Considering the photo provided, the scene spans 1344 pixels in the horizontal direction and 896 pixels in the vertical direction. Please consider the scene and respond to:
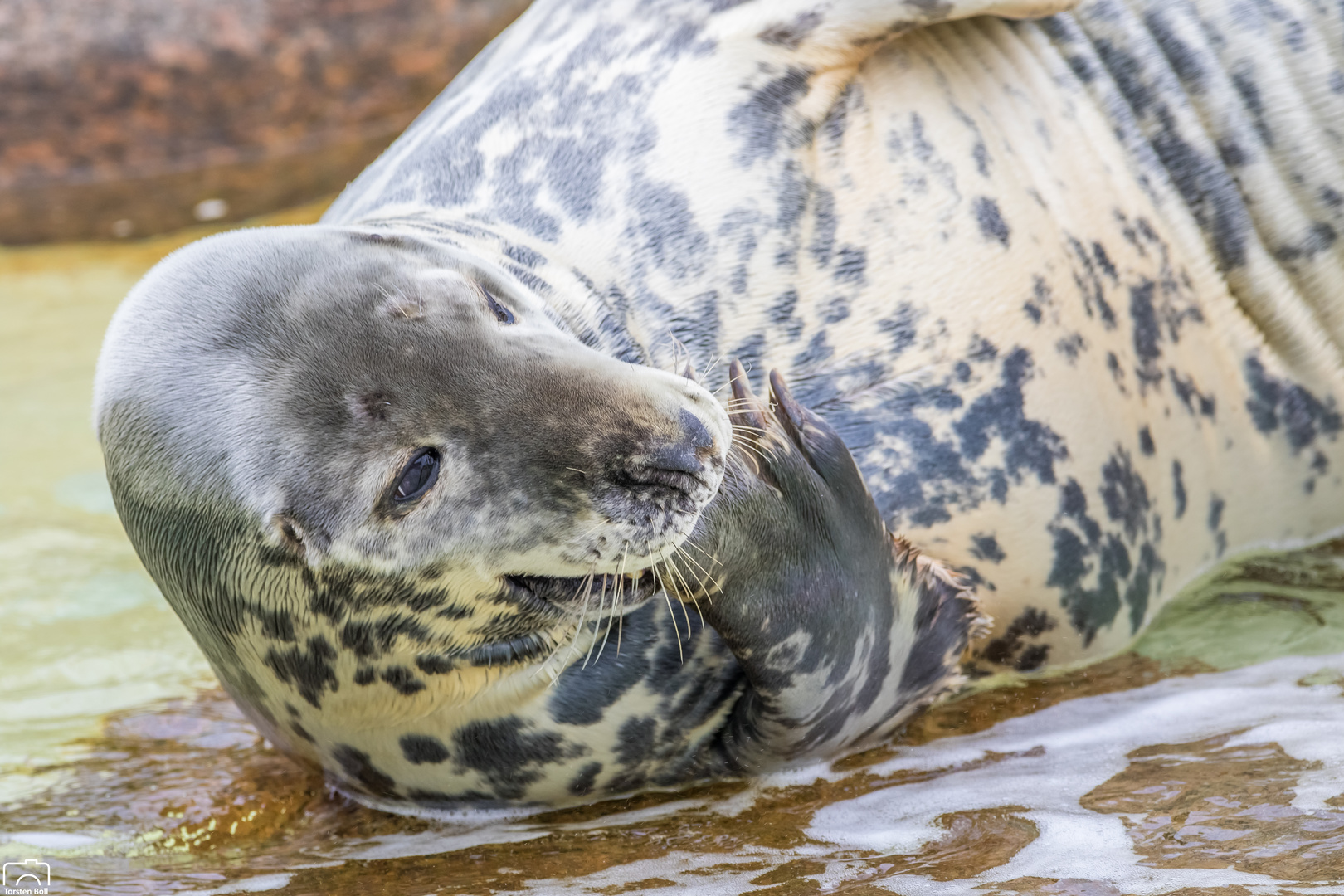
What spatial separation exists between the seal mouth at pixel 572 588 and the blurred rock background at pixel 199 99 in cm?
545

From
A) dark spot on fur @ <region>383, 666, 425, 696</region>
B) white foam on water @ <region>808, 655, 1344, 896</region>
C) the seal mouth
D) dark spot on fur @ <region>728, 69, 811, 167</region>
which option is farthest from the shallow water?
dark spot on fur @ <region>728, 69, 811, 167</region>

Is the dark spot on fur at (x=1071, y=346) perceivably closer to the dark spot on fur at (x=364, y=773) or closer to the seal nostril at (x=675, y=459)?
the seal nostril at (x=675, y=459)

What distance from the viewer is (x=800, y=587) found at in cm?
251

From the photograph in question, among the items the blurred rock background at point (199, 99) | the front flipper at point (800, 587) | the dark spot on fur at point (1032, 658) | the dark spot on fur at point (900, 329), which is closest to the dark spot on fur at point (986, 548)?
the front flipper at point (800, 587)

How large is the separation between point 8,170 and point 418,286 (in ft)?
20.1

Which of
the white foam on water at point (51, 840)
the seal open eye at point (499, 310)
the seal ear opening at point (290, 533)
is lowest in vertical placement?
the white foam on water at point (51, 840)

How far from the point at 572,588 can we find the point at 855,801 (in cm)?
66

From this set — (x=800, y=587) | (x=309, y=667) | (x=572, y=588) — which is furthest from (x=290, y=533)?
(x=800, y=587)

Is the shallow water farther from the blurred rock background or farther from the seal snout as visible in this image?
the blurred rock background

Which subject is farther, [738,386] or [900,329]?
[900,329]

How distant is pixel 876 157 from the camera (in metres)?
3.01

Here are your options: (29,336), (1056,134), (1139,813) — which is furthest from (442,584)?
(29,336)

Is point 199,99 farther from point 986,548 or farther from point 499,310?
point 986,548

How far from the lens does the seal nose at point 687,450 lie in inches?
87.9
